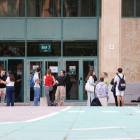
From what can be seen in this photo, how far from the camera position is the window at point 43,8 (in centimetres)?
2400

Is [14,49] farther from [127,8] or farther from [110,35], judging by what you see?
[127,8]

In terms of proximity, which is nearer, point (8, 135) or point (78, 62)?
point (8, 135)

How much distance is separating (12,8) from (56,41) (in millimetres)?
2824

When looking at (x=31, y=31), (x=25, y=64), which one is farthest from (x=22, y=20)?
(x=25, y=64)

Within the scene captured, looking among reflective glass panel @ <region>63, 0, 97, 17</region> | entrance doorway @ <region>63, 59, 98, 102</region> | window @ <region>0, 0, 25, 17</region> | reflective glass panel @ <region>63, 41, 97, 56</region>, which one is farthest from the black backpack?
window @ <region>0, 0, 25, 17</region>

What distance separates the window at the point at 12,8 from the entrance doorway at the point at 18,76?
237 cm

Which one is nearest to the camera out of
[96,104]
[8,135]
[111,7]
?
[8,135]

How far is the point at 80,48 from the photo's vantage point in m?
23.9

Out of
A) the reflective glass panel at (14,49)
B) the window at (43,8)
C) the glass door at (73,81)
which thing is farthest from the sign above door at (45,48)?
the window at (43,8)

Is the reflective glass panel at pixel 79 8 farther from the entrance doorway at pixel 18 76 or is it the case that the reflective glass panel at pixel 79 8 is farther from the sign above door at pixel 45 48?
the entrance doorway at pixel 18 76

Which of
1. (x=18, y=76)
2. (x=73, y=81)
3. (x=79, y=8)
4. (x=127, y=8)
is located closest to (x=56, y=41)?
(x=79, y=8)

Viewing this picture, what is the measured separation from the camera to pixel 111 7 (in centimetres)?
2333

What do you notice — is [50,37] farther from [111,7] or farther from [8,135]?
[8,135]

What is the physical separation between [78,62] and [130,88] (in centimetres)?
292
